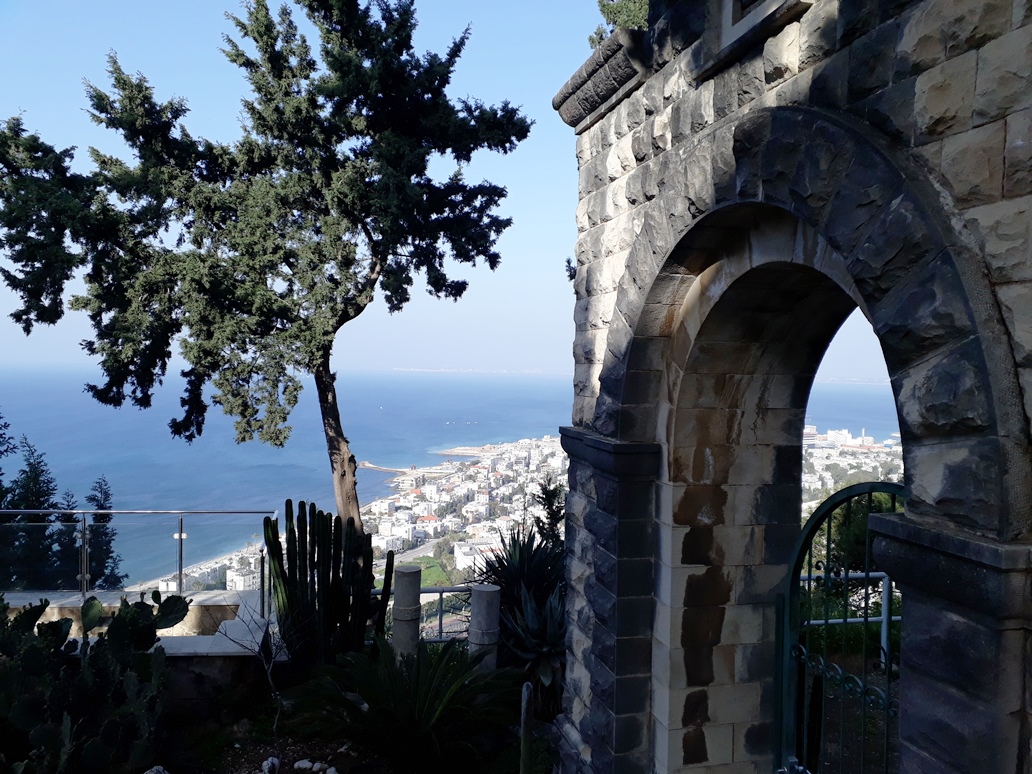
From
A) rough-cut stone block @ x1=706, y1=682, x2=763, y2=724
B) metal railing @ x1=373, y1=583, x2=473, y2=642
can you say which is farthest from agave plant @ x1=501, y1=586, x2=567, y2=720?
rough-cut stone block @ x1=706, y1=682, x2=763, y2=724

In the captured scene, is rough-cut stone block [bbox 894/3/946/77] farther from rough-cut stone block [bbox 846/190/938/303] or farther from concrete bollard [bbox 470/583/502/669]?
concrete bollard [bbox 470/583/502/669]

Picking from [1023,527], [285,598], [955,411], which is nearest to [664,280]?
[955,411]

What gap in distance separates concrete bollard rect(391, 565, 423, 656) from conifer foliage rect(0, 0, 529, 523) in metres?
6.74

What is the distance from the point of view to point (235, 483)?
1786 inches

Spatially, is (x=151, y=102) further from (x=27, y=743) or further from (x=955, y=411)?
(x=955, y=411)

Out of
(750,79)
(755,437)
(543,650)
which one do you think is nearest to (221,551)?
(543,650)

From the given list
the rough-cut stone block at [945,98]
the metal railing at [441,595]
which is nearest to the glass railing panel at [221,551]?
the metal railing at [441,595]

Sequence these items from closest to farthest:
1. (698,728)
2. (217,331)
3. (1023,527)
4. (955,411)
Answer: (1023,527), (955,411), (698,728), (217,331)

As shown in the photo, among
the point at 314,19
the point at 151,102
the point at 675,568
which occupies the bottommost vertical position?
the point at 675,568

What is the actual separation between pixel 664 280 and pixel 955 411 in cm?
194

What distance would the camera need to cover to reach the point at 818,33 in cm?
241

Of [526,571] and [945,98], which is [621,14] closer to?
[526,571]

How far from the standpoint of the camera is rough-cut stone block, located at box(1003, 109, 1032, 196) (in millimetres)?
1641

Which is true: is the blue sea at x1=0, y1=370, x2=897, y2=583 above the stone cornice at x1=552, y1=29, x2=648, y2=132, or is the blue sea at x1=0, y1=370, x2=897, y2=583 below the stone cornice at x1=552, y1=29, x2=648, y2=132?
below
